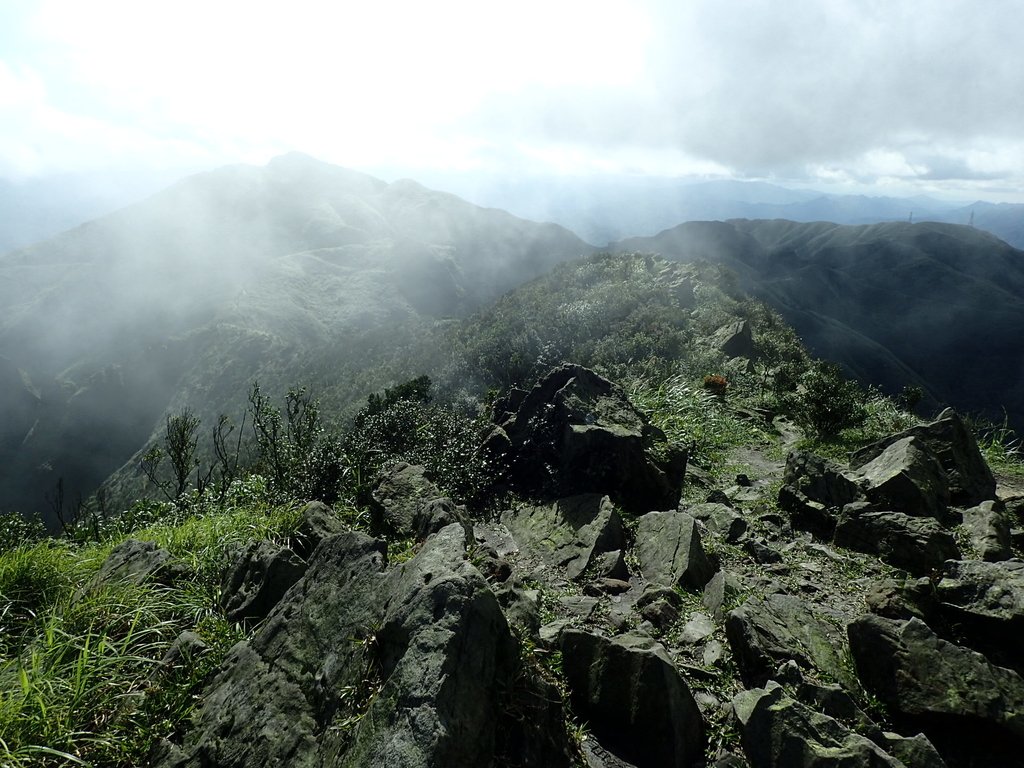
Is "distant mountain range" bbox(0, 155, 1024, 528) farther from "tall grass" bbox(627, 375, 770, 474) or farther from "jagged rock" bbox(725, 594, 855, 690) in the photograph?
"jagged rock" bbox(725, 594, 855, 690)

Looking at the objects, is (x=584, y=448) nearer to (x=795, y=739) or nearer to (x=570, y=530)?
(x=570, y=530)

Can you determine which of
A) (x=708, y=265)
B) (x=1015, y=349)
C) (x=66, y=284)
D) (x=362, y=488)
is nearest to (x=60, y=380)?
(x=66, y=284)

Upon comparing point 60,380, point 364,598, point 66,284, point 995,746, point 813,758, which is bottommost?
point 60,380

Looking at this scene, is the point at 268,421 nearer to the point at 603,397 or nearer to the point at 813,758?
the point at 603,397

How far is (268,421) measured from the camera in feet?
43.2

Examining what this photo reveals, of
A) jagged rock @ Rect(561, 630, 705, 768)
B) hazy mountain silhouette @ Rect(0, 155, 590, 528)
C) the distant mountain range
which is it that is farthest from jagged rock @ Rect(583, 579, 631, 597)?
hazy mountain silhouette @ Rect(0, 155, 590, 528)

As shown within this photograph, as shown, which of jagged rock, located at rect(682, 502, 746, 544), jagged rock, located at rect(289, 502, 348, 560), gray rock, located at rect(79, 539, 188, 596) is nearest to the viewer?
gray rock, located at rect(79, 539, 188, 596)

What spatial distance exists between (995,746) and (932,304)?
168 metres

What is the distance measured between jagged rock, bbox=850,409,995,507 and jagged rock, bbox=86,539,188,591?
8848 mm

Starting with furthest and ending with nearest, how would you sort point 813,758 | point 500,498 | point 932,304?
point 932,304
point 500,498
point 813,758

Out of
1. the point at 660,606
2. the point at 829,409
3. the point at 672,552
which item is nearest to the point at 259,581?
the point at 660,606

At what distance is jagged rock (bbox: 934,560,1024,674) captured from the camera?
14.9ft

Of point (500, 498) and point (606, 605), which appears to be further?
point (500, 498)

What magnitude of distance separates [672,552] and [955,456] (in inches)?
191
